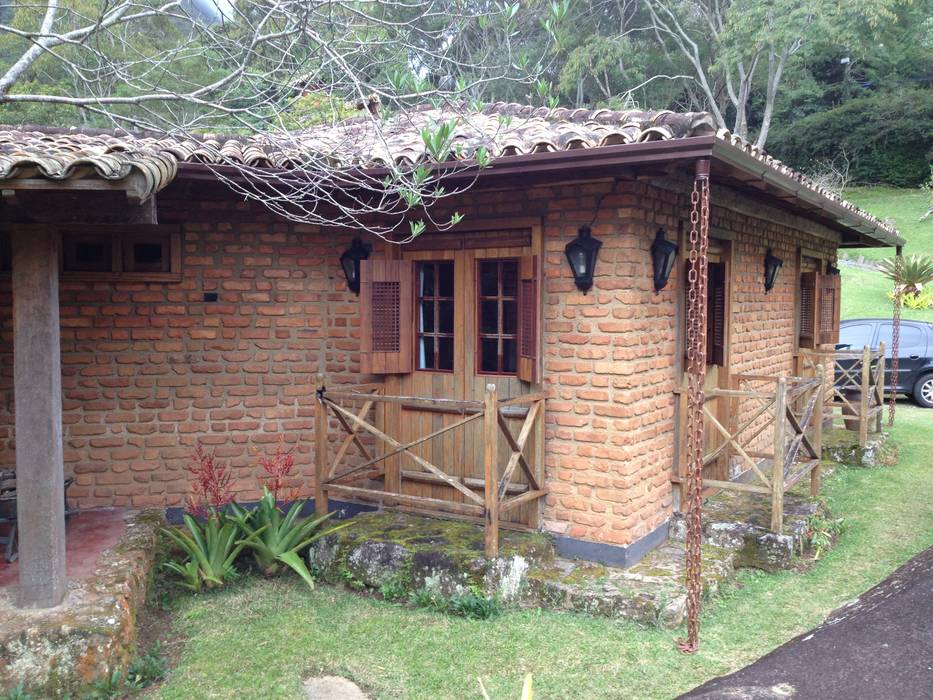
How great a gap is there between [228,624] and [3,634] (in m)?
1.34

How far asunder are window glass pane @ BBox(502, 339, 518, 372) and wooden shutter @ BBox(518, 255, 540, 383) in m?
0.13

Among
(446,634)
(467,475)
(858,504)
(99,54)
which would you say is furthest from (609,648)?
(99,54)

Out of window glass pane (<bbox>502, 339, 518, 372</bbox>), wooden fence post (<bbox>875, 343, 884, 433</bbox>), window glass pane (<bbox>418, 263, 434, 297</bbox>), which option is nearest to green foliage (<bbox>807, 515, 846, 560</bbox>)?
window glass pane (<bbox>502, 339, 518, 372</bbox>)

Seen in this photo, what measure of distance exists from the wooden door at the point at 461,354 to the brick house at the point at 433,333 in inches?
0.7

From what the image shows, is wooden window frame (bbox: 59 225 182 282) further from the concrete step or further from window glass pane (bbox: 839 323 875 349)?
window glass pane (bbox: 839 323 875 349)

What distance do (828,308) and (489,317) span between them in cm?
662

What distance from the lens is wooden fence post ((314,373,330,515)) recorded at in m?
5.76

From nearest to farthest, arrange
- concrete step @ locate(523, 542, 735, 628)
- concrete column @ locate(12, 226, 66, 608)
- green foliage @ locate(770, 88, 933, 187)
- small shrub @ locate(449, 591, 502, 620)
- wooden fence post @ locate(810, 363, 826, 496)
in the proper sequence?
1. concrete column @ locate(12, 226, 66, 608)
2. concrete step @ locate(523, 542, 735, 628)
3. small shrub @ locate(449, 591, 502, 620)
4. wooden fence post @ locate(810, 363, 826, 496)
5. green foliage @ locate(770, 88, 933, 187)

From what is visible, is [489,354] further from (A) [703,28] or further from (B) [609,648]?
(A) [703,28]

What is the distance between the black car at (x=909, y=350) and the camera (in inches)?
539

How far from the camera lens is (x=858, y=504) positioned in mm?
7434

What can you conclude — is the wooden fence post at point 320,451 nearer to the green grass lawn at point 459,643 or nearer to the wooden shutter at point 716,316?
the green grass lawn at point 459,643

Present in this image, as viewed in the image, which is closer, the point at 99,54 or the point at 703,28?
the point at 99,54

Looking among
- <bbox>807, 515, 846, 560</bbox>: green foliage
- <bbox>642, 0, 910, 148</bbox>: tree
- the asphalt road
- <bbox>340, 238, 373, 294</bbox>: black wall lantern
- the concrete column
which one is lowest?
the asphalt road
